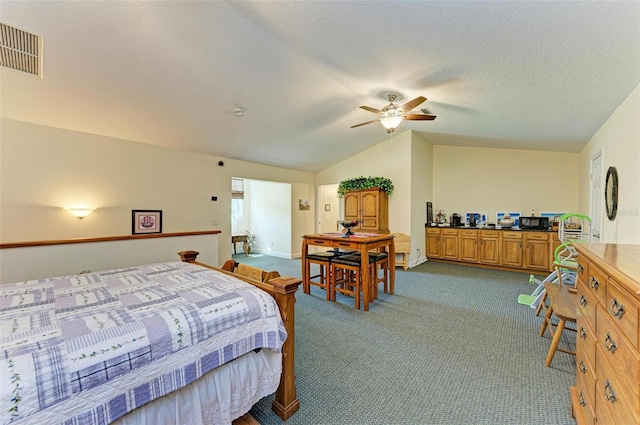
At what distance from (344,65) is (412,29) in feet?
3.09

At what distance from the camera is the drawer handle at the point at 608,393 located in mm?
1008

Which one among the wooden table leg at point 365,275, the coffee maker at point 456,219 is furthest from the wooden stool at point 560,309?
the coffee maker at point 456,219

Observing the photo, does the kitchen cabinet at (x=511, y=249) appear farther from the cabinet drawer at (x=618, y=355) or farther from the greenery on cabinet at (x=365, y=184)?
the cabinet drawer at (x=618, y=355)

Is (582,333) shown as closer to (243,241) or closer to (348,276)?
(348,276)

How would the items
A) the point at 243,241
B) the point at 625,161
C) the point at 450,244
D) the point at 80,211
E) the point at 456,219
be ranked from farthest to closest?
the point at 243,241
the point at 456,219
the point at 450,244
the point at 80,211
the point at 625,161

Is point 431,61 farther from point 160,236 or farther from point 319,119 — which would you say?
point 160,236

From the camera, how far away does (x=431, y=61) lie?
8.55ft

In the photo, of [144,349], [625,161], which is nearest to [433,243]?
[625,161]

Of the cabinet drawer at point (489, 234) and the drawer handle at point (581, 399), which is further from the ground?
the cabinet drawer at point (489, 234)

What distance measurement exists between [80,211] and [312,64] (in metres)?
3.62

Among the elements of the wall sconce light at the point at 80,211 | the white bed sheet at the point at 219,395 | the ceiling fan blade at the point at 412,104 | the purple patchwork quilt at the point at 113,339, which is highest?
the ceiling fan blade at the point at 412,104

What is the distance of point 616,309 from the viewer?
101cm

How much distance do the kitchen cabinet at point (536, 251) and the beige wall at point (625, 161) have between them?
1754 mm

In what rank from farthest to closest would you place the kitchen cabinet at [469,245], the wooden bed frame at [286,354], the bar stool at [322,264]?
the kitchen cabinet at [469,245], the bar stool at [322,264], the wooden bed frame at [286,354]
